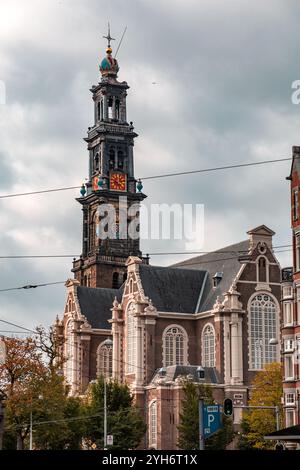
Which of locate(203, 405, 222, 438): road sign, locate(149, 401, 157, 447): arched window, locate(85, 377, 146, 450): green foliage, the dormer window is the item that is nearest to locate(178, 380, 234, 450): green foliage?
locate(85, 377, 146, 450): green foliage

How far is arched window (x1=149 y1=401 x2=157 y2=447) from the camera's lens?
89812 millimetres

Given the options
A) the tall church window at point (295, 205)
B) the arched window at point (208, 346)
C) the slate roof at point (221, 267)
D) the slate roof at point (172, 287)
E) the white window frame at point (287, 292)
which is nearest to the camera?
the tall church window at point (295, 205)

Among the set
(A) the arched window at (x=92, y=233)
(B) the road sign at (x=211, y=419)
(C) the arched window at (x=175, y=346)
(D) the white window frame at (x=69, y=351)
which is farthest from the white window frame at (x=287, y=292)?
(A) the arched window at (x=92, y=233)

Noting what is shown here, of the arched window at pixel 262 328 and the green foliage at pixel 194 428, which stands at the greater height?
the arched window at pixel 262 328

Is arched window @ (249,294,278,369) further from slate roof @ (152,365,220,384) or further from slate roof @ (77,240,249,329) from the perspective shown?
slate roof @ (152,365,220,384)

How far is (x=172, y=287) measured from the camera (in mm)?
102250

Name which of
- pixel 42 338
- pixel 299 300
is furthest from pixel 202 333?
pixel 299 300

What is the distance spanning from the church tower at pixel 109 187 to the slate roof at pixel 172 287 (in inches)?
695

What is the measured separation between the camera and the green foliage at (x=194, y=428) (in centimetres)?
7719

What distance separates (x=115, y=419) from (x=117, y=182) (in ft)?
158

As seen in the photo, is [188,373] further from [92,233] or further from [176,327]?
[92,233]

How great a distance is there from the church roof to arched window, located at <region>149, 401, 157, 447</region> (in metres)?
20.6

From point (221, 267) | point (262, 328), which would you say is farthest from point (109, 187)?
point (262, 328)

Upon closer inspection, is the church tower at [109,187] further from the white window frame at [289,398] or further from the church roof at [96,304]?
the white window frame at [289,398]
